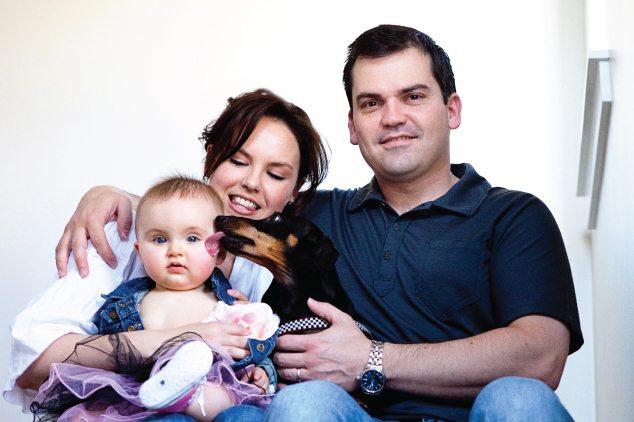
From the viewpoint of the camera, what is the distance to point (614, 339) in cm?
262

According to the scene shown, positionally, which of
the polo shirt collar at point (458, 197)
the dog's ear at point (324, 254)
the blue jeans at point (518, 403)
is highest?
the polo shirt collar at point (458, 197)

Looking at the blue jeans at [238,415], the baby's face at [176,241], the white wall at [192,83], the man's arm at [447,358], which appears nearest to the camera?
the blue jeans at [238,415]

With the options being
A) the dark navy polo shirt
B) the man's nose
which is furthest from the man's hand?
the man's nose

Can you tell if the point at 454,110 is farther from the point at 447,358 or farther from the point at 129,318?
the point at 129,318

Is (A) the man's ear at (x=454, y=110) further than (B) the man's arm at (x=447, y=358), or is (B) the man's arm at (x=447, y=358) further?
(A) the man's ear at (x=454, y=110)

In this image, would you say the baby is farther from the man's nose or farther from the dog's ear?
the man's nose

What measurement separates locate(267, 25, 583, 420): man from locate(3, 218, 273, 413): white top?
38 cm

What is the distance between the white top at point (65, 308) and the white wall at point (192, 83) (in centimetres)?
140

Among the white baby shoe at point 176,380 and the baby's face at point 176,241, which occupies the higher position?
the baby's face at point 176,241

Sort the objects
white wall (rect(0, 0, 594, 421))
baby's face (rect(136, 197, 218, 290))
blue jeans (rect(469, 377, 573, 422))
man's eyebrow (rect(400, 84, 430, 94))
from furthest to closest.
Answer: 1. white wall (rect(0, 0, 594, 421))
2. man's eyebrow (rect(400, 84, 430, 94))
3. baby's face (rect(136, 197, 218, 290))
4. blue jeans (rect(469, 377, 573, 422))

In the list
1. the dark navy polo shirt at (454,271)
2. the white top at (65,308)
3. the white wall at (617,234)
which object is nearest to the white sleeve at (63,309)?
the white top at (65,308)

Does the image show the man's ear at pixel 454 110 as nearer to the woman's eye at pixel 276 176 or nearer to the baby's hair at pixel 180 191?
the woman's eye at pixel 276 176

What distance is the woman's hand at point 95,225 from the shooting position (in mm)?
2107

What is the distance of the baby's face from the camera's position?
2.03 meters
